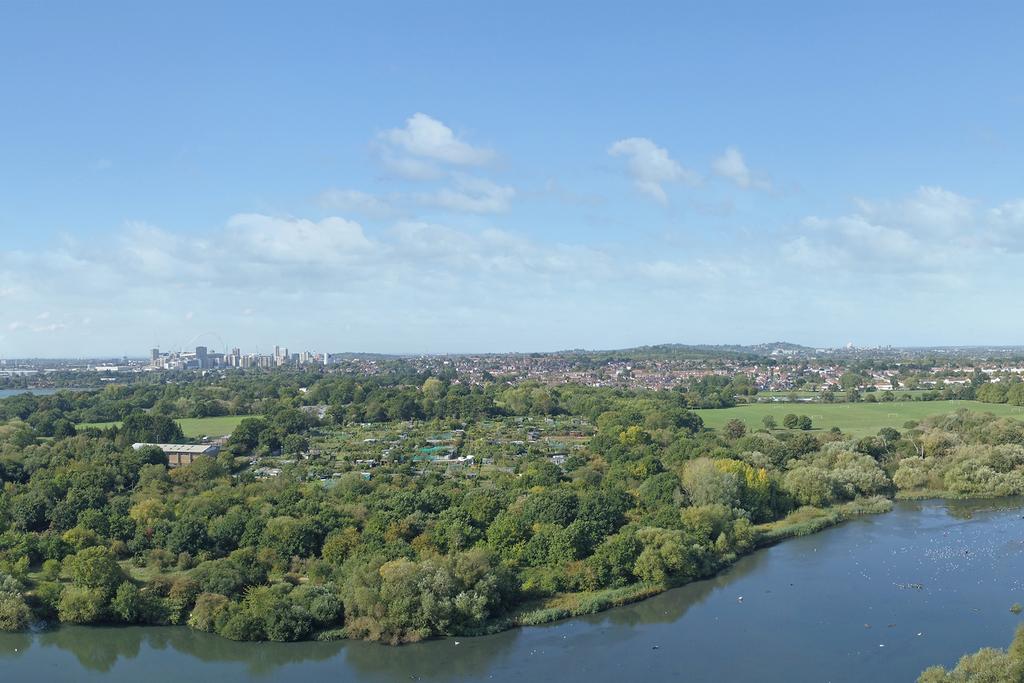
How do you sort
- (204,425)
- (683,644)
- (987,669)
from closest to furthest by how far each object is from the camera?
1. (987,669)
2. (683,644)
3. (204,425)

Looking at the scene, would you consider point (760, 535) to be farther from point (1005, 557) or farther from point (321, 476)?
point (321, 476)

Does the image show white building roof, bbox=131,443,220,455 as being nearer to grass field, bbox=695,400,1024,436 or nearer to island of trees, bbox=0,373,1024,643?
island of trees, bbox=0,373,1024,643

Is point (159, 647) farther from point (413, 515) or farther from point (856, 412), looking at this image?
point (856, 412)

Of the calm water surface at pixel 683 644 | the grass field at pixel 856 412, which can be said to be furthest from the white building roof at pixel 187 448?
the grass field at pixel 856 412

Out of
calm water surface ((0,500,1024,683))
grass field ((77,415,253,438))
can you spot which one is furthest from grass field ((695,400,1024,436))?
grass field ((77,415,253,438))

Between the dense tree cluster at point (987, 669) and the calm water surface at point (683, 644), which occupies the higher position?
the dense tree cluster at point (987, 669)

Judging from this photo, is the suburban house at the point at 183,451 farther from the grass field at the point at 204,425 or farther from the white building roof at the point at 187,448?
the grass field at the point at 204,425

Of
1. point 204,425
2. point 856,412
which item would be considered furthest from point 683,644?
point 856,412

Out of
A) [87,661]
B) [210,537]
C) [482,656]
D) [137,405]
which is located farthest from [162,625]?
[137,405]
